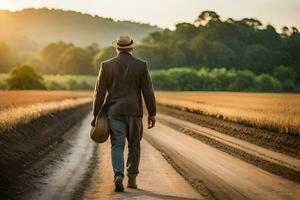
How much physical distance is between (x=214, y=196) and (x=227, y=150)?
7.66 metres

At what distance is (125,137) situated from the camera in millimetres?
9680

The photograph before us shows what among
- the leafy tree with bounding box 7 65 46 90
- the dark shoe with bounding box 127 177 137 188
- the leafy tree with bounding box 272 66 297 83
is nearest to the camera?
the dark shoe with bounding box 127 177 137 188

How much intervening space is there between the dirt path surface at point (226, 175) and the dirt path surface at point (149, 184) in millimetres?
325

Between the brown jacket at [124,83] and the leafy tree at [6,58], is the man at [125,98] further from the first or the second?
the leafy tree at [6,58]

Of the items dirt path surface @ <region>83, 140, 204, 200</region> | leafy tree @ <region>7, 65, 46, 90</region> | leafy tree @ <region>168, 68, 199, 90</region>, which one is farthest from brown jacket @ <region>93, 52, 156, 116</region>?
leafy tree @ <region>168, 68, 199, 90</region>

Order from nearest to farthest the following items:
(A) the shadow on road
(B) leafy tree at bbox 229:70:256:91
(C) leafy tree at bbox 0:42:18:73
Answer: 1. (A) the shadow on road
2. (B) leafy tree at bbox 229:70:256:91
3. (C) leafy tree at bbox 0:42:18:73

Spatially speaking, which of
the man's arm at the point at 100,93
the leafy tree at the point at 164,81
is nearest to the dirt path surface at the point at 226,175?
the man's arm at the point at 100,93

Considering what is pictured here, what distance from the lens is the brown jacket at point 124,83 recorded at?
9766 millimetres

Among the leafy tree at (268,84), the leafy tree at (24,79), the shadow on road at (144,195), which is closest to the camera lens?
the shadow on road at (144,195)

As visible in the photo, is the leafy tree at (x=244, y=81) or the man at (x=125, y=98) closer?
the man at (x=125, y=98)

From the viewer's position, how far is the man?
971 centimetres

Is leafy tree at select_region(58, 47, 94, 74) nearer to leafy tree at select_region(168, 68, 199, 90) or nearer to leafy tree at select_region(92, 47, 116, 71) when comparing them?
leafy tree at select_region(92, 47, 116, 71)

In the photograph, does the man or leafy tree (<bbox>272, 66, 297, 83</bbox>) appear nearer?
the man

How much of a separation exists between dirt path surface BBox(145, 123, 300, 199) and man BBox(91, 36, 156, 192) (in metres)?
1.33
